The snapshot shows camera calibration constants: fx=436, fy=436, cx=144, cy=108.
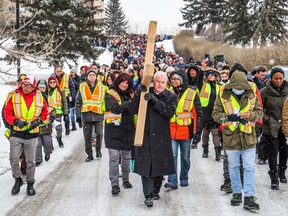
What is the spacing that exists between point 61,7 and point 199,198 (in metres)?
22.8

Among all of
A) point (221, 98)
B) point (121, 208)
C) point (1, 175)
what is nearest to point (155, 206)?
point (121, 208)

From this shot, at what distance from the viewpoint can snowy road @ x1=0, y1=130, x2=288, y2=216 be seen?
19.3 ft

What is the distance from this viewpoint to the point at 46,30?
26781 mm

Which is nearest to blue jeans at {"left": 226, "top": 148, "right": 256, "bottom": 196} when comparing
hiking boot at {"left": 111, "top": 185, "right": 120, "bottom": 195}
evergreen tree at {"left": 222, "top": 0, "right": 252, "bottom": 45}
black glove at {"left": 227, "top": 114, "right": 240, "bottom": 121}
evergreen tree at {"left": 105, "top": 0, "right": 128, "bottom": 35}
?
black glove at {"left": 227, "top": 114, "right": 240, "bottom": 121}

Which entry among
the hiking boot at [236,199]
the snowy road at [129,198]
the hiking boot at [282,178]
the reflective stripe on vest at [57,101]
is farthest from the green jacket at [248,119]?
the reflective stripe on vest at [57,101]

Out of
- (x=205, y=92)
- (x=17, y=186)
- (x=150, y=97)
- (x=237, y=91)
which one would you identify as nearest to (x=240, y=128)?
(x=237, y=91)

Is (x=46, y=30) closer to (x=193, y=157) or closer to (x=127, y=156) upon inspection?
(x=193, y=157)

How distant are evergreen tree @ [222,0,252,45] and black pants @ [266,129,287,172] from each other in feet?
91.4

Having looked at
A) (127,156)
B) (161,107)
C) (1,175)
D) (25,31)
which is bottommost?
(1,175)

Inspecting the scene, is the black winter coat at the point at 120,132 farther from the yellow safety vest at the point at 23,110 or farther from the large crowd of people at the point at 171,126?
the yellow safety vest at the point at 23,110

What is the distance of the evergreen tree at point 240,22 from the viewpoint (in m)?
33.7

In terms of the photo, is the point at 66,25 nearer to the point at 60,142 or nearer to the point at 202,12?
the point at 60,142

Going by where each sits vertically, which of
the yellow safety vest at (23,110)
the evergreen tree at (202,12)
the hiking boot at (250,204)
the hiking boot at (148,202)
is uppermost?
the evergreen tree at (202,12)

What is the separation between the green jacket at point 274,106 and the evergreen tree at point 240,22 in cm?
2792
